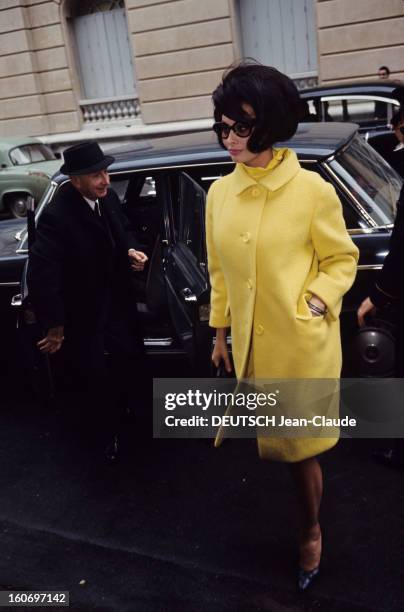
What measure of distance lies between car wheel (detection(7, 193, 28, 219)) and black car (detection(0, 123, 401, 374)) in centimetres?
673

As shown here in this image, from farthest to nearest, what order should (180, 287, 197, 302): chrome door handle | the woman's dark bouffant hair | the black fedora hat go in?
(180, 287, 197, 302): chrome door handle, the black fedora hat, the woman's dark bouffant hair

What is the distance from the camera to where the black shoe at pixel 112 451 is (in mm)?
3916

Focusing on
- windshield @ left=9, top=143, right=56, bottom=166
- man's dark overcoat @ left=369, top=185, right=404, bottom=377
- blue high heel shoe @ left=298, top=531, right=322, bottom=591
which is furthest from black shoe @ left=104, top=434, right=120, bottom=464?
windshield @ left=9, top=143, right=56, bottom=166

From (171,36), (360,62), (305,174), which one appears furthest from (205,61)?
(305,174)

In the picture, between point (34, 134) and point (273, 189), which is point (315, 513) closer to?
point (273, 189)

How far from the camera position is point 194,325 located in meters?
3.86

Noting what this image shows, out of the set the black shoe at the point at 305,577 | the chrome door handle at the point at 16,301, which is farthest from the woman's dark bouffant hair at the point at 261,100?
the chrome door handle at the point at 16,301

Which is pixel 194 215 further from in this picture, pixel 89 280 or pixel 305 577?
pixel 305 577

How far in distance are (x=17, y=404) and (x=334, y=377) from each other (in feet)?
9.98

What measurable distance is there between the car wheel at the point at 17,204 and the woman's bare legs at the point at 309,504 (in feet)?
31.5

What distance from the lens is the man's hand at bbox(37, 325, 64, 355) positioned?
3.51 meters

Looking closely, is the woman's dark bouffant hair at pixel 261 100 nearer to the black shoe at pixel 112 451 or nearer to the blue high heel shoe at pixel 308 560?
the blue high heel shoe at pixel 308 560

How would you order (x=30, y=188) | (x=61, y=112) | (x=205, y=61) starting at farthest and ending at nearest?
(x=61, y=112) < (x=205, y=61) < (x=30, y=188)

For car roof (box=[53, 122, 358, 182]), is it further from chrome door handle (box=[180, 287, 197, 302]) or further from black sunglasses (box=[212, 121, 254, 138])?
black sunglasses (box=[212, 121, 254, 138])
